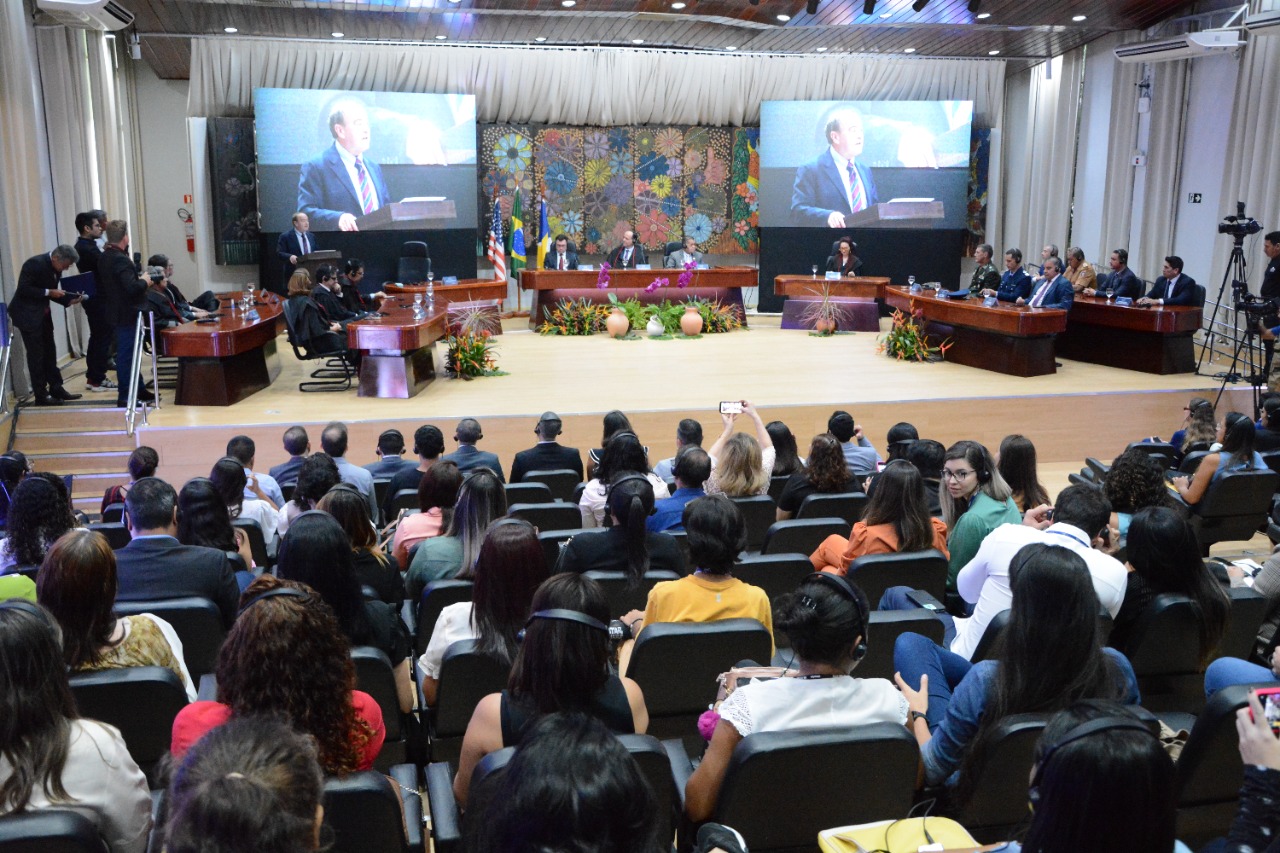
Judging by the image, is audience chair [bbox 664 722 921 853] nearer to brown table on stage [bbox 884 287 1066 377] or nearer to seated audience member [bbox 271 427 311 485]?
seated audience member [bbox 271 427 311 485]

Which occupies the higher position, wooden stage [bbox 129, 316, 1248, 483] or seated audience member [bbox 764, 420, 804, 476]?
seated audience member [bbox 764, 420, 804, 476]

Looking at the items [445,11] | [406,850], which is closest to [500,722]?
[406,850]

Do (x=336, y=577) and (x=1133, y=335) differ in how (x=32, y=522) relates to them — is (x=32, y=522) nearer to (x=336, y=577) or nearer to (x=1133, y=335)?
(x=336, y=577)

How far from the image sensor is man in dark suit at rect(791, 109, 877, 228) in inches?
577

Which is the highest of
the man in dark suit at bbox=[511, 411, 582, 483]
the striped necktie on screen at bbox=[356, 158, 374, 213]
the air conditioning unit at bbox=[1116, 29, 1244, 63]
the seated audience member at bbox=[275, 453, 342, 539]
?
the air conditioning unit at bbox=[1116, 29, 1244, 63]

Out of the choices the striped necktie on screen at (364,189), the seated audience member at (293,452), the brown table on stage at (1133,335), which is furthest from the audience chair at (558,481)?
the striped necktie on screen at (364,189)

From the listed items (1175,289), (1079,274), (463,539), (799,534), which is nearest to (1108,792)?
(463,539)

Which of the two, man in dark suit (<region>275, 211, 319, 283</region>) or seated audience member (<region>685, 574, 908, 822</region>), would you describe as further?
man in dark suit (<region>275, 211, 319, 283</region>)

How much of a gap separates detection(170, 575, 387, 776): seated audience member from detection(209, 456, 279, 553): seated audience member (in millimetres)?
2192

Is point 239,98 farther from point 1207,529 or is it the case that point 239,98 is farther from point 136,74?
point 1207,529

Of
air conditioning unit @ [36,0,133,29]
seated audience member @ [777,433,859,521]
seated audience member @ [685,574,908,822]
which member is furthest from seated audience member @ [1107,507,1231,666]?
air conditioning unit @ [36,0,133,29]

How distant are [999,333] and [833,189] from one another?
5.48 meters

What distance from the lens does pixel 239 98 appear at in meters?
13.1

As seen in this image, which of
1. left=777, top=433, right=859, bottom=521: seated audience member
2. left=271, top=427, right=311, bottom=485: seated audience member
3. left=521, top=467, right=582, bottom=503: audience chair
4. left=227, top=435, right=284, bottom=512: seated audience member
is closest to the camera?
left=777, top=433, right=859, bottom=521: seated audience member
